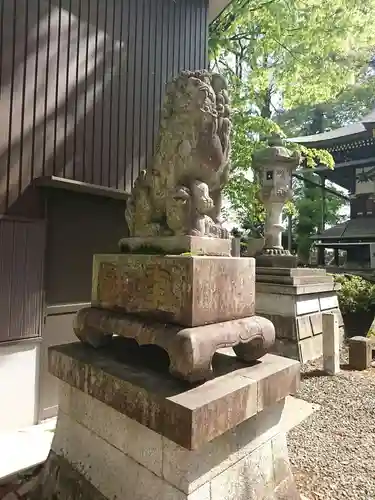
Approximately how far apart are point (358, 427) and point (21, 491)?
3564 mm

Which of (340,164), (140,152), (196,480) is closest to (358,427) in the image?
(196,480)

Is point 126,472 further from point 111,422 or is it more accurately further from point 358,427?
point 358,427

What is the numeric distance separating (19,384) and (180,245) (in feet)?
10.8

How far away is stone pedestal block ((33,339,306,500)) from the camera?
6.01 feet

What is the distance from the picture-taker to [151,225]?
263cm

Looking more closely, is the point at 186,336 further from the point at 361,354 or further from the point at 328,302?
the point at 328,302

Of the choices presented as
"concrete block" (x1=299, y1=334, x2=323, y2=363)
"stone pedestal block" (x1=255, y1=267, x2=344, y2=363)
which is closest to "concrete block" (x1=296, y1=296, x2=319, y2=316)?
"stone pedestal block" (x1=255, y1=267, x2=344, y2=363)

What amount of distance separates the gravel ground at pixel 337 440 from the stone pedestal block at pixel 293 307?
0.78 m

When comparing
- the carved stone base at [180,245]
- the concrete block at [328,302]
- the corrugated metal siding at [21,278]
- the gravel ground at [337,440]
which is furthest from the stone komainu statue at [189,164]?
the concrete block at [328,302]

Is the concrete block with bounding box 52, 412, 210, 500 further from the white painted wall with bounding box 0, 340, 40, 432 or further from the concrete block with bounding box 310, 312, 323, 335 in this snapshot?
the concrete block with bounding box 310, 312, 323, 335

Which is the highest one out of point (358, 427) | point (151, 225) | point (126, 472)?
point (151, 225)

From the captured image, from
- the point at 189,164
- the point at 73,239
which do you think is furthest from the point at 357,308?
the point at 189,164

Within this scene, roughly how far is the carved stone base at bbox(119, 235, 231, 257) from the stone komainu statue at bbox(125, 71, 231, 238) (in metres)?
0.07

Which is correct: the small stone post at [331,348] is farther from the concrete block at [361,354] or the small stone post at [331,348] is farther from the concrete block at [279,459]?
the concrete block at [279,459]
